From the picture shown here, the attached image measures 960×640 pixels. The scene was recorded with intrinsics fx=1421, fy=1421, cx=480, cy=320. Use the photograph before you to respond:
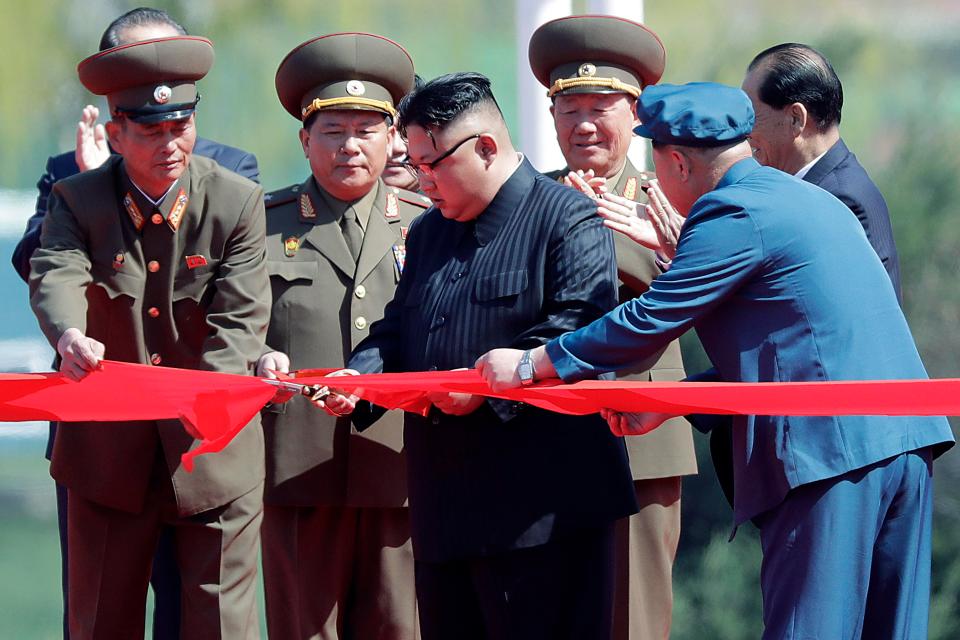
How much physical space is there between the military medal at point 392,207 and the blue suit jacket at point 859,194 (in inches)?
51.9

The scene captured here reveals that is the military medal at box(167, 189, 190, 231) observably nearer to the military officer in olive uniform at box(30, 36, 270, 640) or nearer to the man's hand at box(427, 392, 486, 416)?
the military officer in olive uniform at box(30, 36, 270, 640)

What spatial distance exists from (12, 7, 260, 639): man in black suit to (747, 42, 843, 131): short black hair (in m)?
1.84

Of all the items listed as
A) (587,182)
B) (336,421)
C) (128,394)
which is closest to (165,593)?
(336,421)

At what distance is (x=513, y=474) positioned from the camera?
131 inches

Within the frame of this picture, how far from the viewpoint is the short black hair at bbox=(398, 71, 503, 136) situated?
11.3 ft

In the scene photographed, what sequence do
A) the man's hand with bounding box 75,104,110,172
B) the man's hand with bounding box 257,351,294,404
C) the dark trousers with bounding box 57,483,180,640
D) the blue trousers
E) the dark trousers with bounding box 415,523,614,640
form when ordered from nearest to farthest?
1. the blue trousers
2. the dark trousers with bounding box 415,523,614,640
3. the man's hand with bounding box 257,351,294,404
4. the dark trousers with bounding box 57,483,180,640
5. the man's hand with bounding box 75,104,110,172

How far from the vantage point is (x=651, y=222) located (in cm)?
372

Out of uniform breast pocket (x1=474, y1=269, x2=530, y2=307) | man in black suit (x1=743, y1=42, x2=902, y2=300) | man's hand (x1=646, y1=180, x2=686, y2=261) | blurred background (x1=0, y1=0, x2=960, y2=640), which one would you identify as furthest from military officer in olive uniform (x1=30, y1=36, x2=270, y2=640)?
blurred background (x1=0, y1=0, x2=960, y2=640)

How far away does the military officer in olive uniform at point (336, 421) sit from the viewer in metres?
4.30

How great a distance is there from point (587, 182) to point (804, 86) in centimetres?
68

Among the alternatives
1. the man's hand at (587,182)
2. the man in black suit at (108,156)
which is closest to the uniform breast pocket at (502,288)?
the man's hand at (587,182)

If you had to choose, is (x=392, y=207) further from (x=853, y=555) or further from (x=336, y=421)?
(x=853, y=555)

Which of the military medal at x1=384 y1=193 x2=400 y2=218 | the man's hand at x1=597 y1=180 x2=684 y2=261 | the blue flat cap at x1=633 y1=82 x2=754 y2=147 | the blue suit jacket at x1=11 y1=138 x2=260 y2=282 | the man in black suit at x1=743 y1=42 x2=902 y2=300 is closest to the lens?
the blue flat cap at x1=633 y1=82 x2=754 y2=147

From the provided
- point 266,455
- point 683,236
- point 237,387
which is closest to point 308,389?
point 237,387
